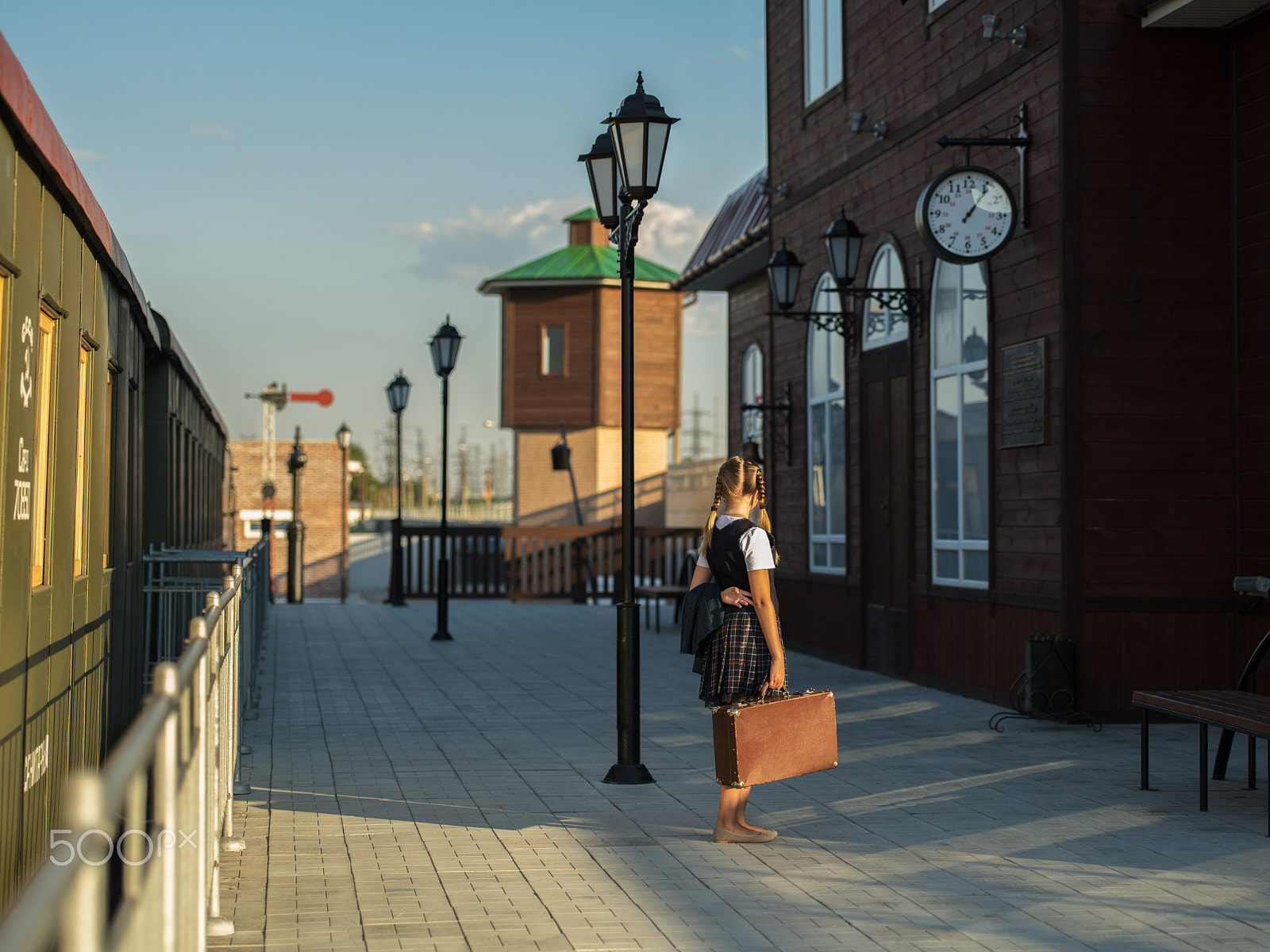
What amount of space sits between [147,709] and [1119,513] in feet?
26.5

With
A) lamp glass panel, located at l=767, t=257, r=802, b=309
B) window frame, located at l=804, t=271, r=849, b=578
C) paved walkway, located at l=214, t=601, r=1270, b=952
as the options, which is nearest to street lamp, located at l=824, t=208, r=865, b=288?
window frame, located at l=804, t=271, r=849, b=578

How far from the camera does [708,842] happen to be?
6.09 metres

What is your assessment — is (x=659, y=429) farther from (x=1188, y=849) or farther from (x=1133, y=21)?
(x=1188, y=849)

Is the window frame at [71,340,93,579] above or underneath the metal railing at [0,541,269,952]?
above

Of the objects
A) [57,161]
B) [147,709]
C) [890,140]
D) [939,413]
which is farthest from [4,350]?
[890,140]

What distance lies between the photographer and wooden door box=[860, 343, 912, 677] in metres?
12.4

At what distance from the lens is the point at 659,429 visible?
4206 centimetres

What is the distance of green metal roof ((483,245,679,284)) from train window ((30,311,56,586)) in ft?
116

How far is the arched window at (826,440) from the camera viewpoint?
14.1 m

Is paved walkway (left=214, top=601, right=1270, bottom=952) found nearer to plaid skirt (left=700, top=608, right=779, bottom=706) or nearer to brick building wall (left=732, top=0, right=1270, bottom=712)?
plaid skirt (left=700, top=608, right=779, bottom=706)

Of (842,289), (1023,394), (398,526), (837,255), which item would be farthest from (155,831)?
(398,526)

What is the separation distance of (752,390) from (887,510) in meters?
6.81

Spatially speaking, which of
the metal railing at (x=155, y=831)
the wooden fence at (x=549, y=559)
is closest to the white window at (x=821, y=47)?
the wooden fence at (x=549, y=559)
